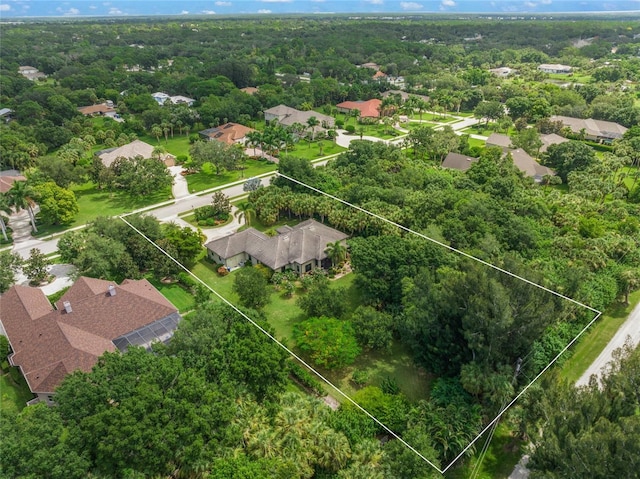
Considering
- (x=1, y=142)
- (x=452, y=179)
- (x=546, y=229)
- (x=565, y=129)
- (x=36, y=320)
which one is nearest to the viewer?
(x=36, y=320)

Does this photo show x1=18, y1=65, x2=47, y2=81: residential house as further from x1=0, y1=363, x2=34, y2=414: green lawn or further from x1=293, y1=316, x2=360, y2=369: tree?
x1=293, y1=316, x2=360, y2=369: tree

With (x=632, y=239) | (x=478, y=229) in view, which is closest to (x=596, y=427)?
(x=478, y=229)

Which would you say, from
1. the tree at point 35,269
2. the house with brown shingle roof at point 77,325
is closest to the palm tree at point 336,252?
the house with brown shingle roof at point 77,325

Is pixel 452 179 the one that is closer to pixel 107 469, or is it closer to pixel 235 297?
pixel 235 297

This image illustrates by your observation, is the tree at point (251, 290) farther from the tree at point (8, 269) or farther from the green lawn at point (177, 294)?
the tree at point (8, 269)

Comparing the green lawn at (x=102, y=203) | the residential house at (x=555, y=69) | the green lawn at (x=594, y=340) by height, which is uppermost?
the residential house at (x=555, y=69)

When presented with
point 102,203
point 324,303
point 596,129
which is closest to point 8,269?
point 102,203
